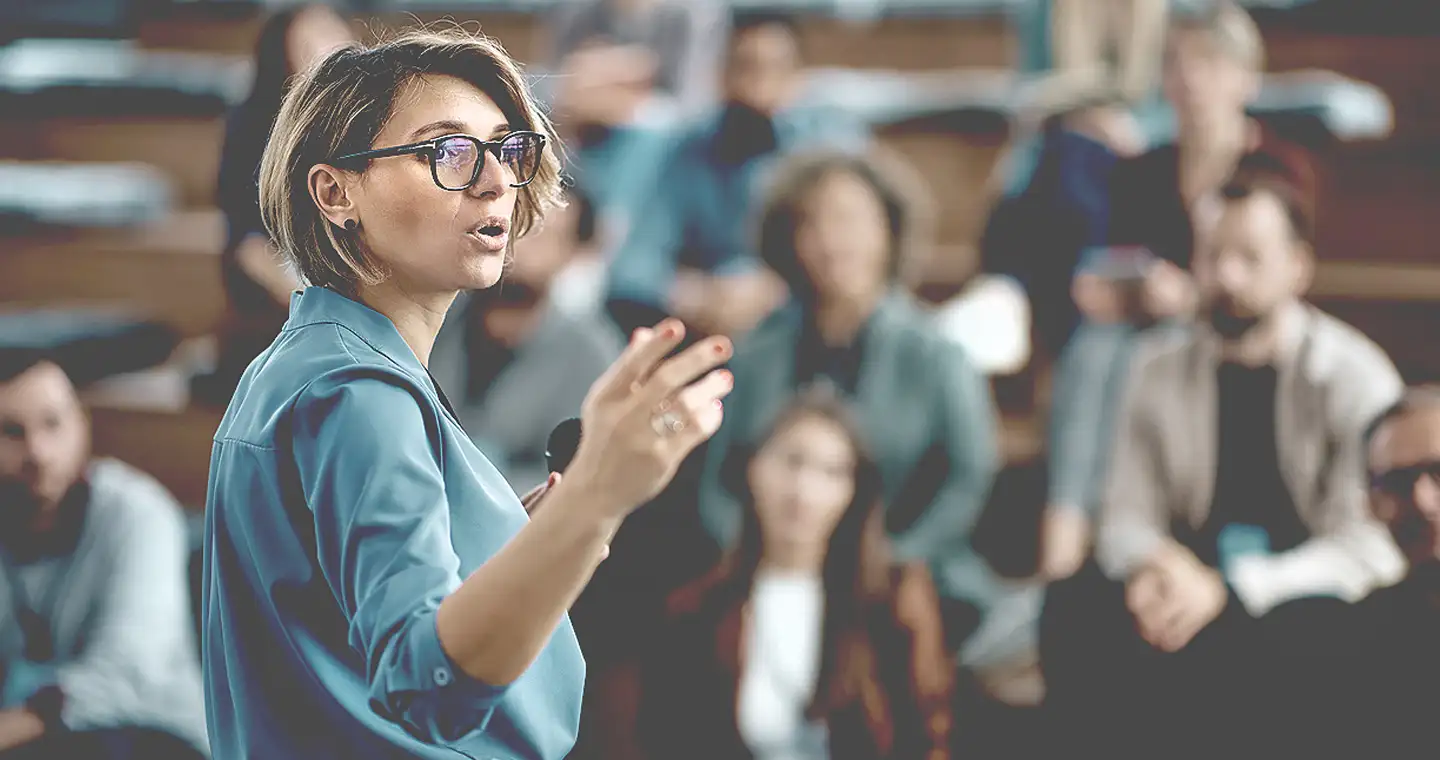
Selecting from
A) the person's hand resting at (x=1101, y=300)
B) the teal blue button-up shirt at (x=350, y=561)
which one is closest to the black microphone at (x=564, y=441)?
the teal blue button-up shirt at (x=350, y=561)

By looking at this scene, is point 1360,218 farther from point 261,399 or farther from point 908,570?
point 261,399

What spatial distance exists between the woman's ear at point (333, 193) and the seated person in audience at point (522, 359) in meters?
1.44

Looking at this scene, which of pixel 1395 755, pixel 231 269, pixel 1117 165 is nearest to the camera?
pixel 231 269

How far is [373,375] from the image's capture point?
0.64 metres

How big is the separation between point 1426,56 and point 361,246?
8.50ft

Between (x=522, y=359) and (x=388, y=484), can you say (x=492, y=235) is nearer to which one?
(x=388, y=484)

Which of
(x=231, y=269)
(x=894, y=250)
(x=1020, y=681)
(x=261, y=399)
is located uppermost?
(x=261, y=399)

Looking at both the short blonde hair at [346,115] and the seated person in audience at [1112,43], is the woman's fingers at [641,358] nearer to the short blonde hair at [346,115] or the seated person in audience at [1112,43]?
the short blonde hair at [346,115]

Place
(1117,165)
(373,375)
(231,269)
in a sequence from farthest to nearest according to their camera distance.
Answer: (1117,165)
(231,269)
(373,375)

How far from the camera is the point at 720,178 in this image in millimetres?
2600

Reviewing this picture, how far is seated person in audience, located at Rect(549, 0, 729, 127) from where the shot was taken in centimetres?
279

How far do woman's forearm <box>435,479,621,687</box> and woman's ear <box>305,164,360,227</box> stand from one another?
0.19 meters

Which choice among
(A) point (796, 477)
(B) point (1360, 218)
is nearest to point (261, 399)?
(A) point (796, 477)

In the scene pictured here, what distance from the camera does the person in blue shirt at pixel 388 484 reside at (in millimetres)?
581
